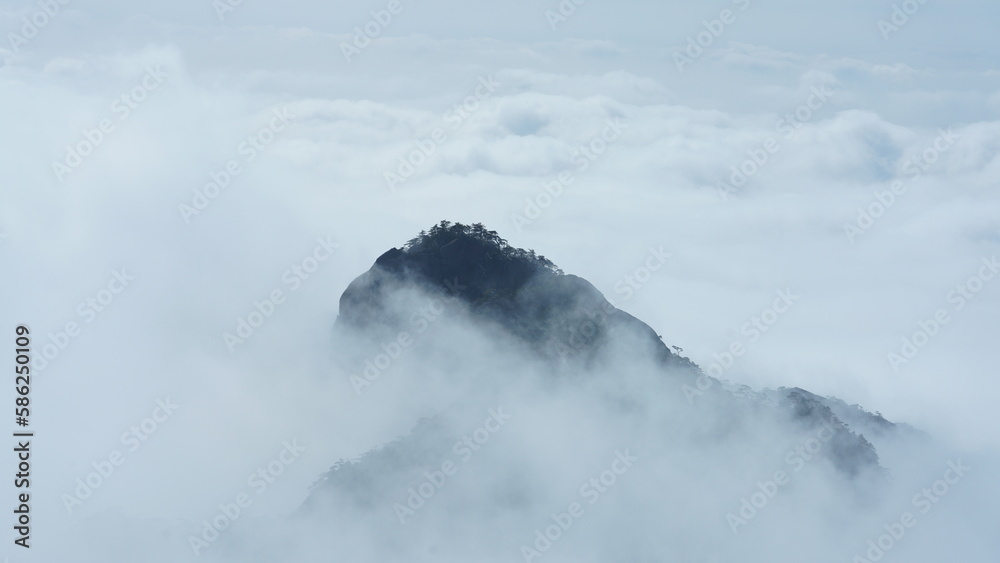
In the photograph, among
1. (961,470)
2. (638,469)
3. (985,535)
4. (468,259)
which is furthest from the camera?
(961,470)

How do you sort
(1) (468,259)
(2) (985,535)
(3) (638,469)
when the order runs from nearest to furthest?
(3) (638,469)
(1) (468,259)
(2) (985,535)

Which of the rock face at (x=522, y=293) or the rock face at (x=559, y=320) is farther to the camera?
the rock face at (x=559, y=320)

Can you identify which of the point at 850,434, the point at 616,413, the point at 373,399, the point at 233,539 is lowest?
the point at 233,539

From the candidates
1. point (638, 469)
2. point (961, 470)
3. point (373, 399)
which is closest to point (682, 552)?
point (638, 469)

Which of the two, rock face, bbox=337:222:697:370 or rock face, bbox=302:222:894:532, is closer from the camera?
rock face, bbox=337:222:697:370

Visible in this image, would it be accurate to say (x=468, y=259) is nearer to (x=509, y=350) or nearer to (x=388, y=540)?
(x=509, y=350)

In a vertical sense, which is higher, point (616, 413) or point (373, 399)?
point (616, 413)

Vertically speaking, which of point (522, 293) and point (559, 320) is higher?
point (559, 320)

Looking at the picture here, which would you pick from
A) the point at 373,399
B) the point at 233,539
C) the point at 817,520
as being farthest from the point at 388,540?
the point at 817,520

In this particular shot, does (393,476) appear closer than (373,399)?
Yes

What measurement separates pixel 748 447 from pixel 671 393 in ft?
22.6

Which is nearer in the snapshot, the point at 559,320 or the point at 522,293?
→ the point at 522,293

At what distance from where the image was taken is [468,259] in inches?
2653

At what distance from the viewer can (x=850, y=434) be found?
68.8 m
